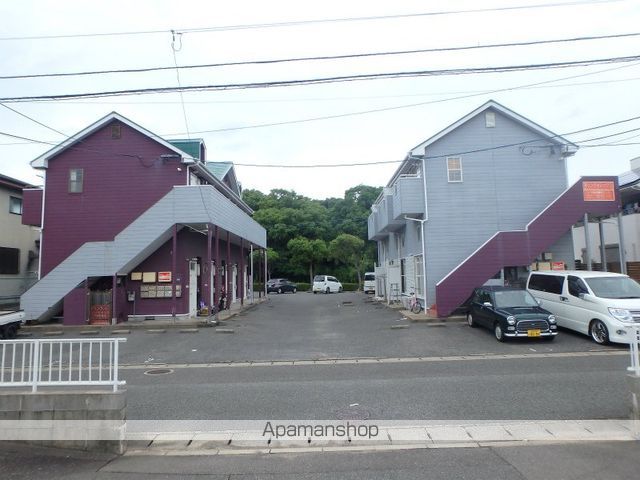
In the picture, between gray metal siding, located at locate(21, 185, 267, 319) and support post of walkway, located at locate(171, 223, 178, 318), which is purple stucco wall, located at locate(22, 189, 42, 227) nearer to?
gray metal siding, located at locate(21, 185, 267, 319)

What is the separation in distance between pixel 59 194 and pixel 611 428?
2046 centimetres

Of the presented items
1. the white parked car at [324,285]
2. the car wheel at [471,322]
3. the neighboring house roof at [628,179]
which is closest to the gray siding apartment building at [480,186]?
the car wheel at [471,322]

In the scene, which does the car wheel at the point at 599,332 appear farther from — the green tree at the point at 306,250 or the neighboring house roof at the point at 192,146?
the green tree at the point at 306,250

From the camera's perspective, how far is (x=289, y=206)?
52750 mm

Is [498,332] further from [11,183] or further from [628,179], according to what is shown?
[11,183]

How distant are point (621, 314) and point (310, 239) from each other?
127 feet

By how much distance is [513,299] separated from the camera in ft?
43.9

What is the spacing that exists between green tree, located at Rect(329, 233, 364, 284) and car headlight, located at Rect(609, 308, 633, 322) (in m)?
32.2

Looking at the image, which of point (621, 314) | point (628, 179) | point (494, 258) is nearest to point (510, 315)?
point (621, 314)

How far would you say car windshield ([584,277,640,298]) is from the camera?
12.0 metres

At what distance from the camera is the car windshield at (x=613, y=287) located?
39.5ft

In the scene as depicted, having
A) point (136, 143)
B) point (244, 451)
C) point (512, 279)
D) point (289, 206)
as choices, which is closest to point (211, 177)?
point (136, 143)

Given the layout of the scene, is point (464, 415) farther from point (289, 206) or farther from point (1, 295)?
point (289, 206)

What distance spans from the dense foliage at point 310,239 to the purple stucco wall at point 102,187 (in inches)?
1040
